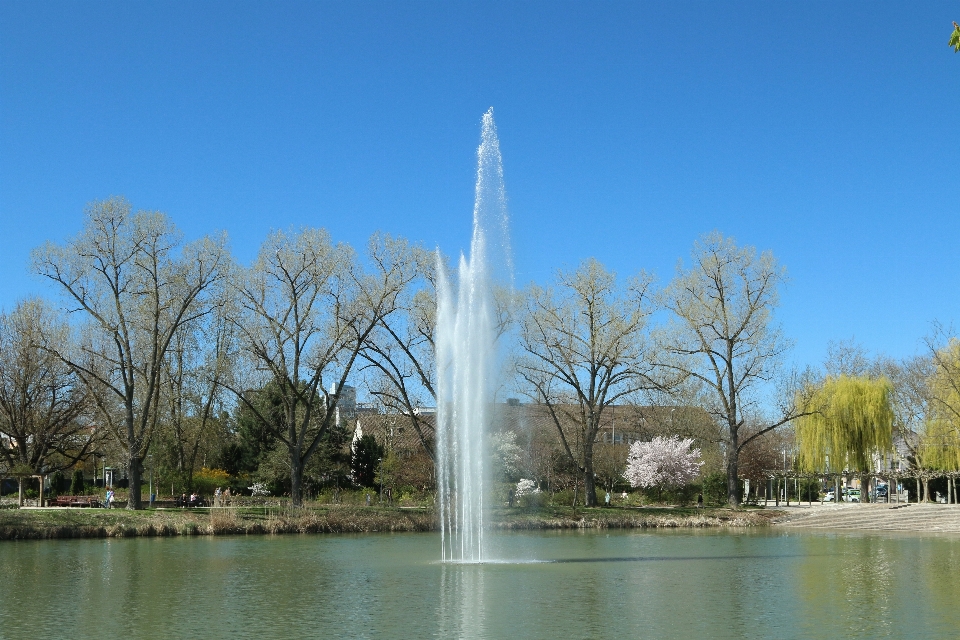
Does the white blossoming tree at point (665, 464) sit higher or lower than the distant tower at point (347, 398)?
lower

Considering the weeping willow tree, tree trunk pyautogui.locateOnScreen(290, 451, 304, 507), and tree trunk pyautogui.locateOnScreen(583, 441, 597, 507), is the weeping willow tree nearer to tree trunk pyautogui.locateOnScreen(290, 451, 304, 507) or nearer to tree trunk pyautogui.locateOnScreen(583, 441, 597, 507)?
tree trunk pyautogui.locateOnScreen(583, 441, 597, 507)

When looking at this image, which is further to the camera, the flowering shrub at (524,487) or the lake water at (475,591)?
the flowering shrub at (524,487)

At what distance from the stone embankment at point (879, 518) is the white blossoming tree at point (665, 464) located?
7687mm

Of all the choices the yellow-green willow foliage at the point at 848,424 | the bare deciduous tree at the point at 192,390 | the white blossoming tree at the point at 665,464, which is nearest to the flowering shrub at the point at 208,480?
the bare deciduous tree at the point at 192,390

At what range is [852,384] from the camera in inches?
2245

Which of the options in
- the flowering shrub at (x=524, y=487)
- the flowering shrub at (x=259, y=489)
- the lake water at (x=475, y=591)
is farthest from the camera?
the flowering shrub at (x=259, y=489)

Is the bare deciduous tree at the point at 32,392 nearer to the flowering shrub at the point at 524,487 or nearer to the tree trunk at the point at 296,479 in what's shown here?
the tree trunk at the point at 296,479

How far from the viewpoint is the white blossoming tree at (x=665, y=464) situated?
58.1 metres

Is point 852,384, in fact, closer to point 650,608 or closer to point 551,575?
point 551,575

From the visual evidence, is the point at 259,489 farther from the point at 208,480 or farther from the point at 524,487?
the point at 524,487

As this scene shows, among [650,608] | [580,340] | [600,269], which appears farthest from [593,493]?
[650,608]

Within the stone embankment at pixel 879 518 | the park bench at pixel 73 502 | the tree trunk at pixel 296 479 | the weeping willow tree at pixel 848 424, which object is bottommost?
the stone embankment at pixel 879 518

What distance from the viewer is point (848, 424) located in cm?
5709

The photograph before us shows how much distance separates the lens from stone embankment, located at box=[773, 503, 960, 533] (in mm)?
45719
